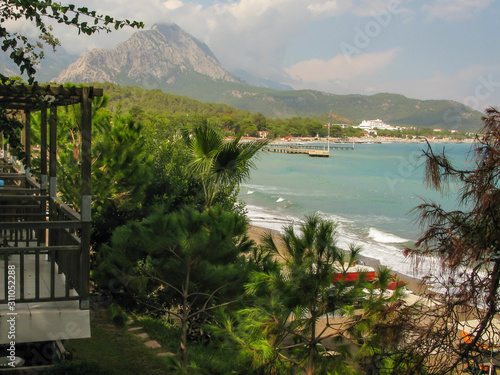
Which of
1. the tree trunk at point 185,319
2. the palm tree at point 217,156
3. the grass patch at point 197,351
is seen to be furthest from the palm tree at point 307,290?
the palm tree at point 217,156

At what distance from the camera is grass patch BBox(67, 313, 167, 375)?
262 inches

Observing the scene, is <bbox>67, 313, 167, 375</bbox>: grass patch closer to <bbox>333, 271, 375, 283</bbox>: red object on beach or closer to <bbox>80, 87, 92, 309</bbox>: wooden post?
<bbox>80, 87, 92, 309</bbox>: wooden post

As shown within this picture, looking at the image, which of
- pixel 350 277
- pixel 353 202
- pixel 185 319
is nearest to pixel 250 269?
pixel 185 319

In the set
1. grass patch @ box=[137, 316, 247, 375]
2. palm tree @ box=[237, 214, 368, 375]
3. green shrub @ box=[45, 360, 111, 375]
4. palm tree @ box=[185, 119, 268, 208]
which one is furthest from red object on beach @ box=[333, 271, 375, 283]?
palm tree @ box=[185, 119, 268, 208]

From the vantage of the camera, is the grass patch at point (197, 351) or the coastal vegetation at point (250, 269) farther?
the grass patch at point (197, 351)

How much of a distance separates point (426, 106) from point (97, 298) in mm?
135035

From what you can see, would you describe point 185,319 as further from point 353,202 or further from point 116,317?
point 353,202

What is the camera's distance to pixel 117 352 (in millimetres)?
7301

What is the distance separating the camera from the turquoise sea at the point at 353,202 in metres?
28.8

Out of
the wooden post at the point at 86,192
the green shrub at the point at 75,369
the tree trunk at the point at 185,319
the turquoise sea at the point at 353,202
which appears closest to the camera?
the wooden post at the point at 86,192

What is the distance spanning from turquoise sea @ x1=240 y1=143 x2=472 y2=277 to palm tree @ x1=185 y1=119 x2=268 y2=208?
592 centimetres

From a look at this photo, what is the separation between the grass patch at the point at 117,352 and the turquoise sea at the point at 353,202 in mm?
8692

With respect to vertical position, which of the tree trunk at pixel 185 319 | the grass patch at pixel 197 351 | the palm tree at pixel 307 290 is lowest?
the grass patch at pixel 197 351

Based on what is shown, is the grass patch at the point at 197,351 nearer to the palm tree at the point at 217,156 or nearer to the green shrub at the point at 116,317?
the green shrub at the point at 116,317
